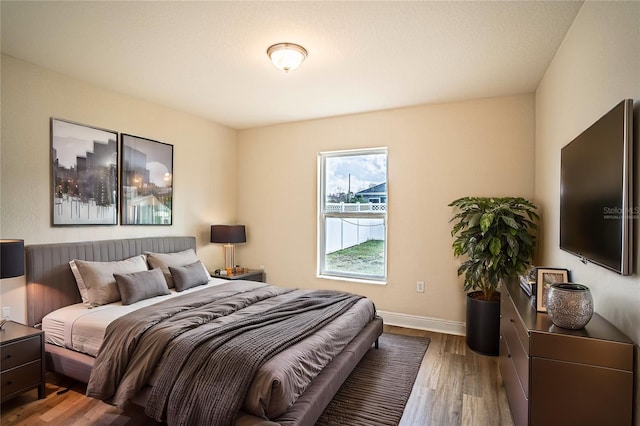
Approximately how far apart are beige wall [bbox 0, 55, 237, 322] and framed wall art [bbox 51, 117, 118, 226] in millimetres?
67

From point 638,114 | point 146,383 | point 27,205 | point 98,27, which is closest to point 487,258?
point 638,114

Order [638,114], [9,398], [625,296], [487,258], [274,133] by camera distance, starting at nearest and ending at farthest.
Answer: [638,114] → [625,296] → [9,398] → [487,258] → [274,133]

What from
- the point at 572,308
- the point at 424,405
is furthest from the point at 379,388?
the point at 572,308

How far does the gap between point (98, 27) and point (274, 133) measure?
2805mm

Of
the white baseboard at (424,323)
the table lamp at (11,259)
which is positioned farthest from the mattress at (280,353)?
the white baseboard at (424,323)

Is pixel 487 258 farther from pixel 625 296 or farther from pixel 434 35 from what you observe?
pixel 434 35

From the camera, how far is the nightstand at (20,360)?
2289 millimetres

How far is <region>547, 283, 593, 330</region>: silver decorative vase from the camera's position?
1.58 metres

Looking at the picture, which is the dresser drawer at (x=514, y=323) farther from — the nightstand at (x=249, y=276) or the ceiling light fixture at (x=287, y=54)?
the nightstand at (x=249, y=276)

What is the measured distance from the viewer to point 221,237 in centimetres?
466

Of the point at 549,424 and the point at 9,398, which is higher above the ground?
the point at 549,424

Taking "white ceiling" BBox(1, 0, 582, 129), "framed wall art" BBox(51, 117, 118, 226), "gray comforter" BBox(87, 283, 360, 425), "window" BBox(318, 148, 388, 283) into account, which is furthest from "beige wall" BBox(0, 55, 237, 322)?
"window" BBox(318, 148, 388, 283)

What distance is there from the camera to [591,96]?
6.49ft

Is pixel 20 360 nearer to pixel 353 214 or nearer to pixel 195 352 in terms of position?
pixel 195 352
